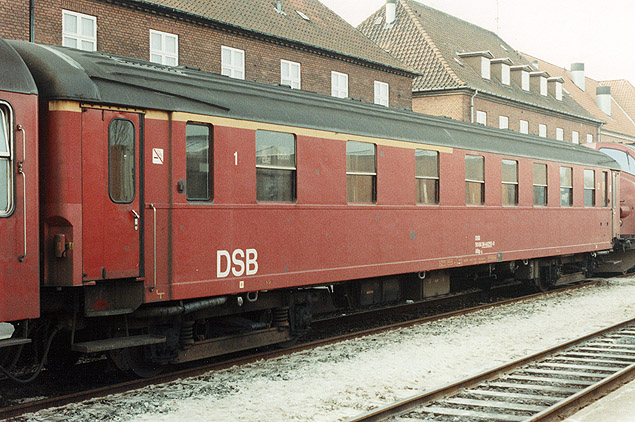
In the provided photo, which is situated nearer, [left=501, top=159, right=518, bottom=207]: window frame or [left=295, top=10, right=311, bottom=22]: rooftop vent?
[left=501, top=159, right=518, bottom=207]: window frame

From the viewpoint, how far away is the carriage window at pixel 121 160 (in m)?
7.46

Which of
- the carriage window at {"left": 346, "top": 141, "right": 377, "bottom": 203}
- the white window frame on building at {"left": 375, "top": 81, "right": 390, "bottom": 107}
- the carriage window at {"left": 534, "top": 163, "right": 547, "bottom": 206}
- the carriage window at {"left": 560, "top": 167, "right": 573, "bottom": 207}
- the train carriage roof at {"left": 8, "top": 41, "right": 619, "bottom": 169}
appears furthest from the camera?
the white window frame on building at {"left": 375, "top": 81, "right": 390, "bottom": 107}

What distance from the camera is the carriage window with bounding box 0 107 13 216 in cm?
659

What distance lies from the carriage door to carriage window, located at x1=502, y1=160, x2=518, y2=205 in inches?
352

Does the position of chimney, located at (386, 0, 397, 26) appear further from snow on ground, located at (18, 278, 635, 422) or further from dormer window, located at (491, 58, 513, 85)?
snow on ground, located at (18, 278, 635, 422)

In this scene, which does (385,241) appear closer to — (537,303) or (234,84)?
(234,84)

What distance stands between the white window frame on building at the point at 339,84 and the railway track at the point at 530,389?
738 inches

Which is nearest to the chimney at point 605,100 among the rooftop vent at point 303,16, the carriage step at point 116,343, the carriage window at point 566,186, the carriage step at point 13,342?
Answer: the rooftop vent at point 303,16

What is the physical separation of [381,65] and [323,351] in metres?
21.6

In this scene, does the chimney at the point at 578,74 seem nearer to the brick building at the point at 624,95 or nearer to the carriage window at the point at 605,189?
the brick building at the point at 624,95

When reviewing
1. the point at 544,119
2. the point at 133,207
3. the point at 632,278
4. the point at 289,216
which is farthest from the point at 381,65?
the point at 133,207

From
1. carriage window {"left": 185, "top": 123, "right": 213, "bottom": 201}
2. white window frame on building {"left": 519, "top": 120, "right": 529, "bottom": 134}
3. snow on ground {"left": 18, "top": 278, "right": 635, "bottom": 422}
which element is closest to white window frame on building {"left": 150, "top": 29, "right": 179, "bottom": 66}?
snow on ground {"left": 18, "top": 278, "right": 635, "bottom": 422}

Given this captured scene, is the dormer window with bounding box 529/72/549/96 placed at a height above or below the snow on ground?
above

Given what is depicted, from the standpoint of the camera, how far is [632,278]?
2092 centimetres
